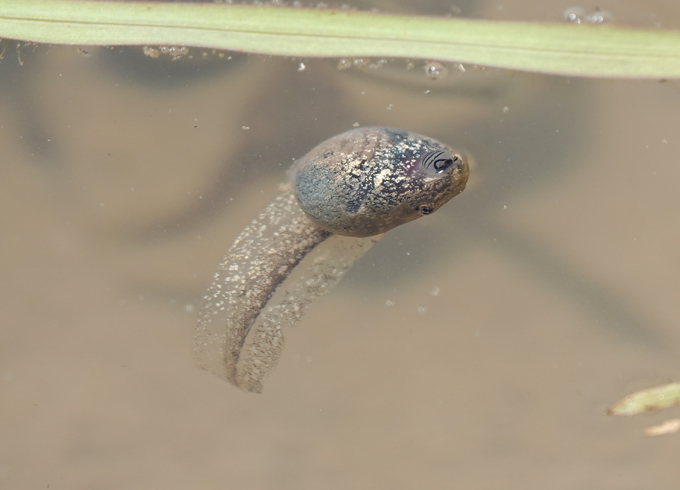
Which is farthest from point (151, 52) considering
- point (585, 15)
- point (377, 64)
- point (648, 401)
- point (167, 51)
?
point (648, 401)

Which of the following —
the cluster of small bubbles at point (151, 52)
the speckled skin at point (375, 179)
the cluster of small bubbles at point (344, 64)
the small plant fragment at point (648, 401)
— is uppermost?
the cluster of small bubbles at point (344, 64)

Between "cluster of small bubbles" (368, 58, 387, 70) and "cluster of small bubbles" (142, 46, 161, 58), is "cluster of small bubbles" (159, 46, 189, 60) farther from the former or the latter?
"cluster of small bubbles" (368, 58, 387, 70)

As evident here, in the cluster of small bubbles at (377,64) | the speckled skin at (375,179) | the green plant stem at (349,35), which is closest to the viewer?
the speckled skin at (375,179)

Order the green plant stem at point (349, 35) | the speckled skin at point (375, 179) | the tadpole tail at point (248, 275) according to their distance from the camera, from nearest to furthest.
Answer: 1. the speckled skin at point (375, 179)
2. the green plant stem at point (349, 35)
3. the tadpole tail at point (248, 275)

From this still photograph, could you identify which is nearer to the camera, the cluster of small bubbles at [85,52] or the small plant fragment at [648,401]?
the small plant fragment at [648,401]

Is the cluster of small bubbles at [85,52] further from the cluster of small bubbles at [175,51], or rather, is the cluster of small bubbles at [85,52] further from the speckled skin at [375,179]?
the speckled skin at [375,179]

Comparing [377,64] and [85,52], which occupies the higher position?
[377,64]

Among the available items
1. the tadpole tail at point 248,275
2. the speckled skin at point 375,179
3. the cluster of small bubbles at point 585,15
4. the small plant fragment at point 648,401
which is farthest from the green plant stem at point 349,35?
the small plant fragment at point 648,401

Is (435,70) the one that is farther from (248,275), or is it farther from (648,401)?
(648,401)
